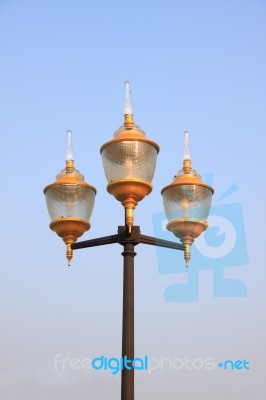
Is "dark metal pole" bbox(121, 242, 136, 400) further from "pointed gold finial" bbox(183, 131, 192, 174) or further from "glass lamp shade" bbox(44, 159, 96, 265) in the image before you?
"pointed gold finial" bbox(183, 131, 192, 174)

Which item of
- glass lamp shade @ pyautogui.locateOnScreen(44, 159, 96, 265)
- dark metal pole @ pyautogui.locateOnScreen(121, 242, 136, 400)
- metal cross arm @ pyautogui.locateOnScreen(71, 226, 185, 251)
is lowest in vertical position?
dark metal pole @ pyautogui.locateOnScreen(121, 242, 136, 400)

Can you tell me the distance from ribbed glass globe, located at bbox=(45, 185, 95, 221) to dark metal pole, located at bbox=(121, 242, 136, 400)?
97 centimetres

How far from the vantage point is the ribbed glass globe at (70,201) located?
8.16 m

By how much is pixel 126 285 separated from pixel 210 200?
1.90 m

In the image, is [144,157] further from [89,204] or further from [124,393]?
[124,393]

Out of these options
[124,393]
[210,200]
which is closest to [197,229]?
[210,200]

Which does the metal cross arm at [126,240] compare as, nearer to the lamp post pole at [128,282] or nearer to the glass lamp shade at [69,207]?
the lamp post pole at [128,282]

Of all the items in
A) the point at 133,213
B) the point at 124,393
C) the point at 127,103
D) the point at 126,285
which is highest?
the point at 127,103

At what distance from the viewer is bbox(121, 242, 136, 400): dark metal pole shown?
687 cm

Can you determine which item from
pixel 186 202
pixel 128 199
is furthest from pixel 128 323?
pixel 186 202

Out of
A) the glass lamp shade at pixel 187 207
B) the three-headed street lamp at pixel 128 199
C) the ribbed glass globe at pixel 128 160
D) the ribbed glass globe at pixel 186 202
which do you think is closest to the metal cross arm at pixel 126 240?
the three-headed street lamp at pixel 128 199

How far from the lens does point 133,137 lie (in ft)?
24.8

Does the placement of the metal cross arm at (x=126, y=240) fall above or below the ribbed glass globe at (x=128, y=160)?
below

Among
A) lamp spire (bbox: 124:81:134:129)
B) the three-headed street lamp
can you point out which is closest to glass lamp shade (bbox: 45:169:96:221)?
the three-headed street lamp
